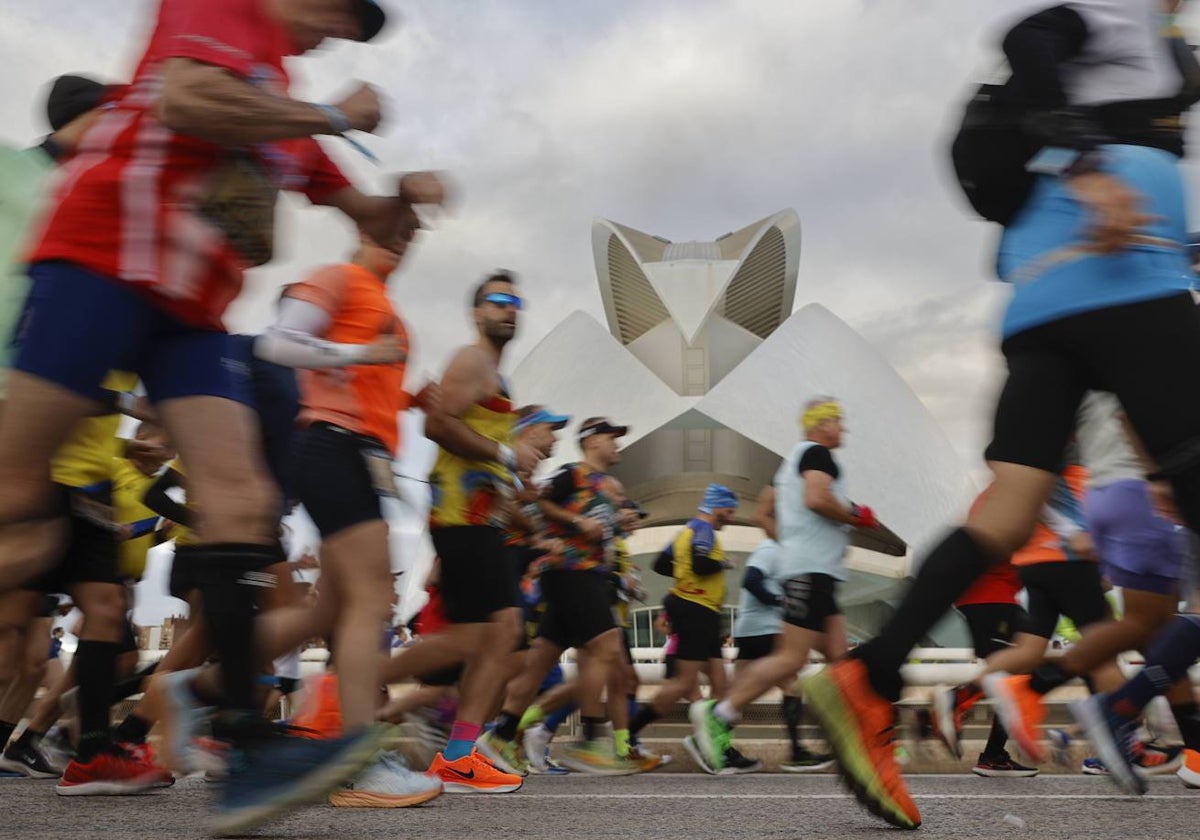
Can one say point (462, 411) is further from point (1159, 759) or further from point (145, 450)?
point (1159, 759)

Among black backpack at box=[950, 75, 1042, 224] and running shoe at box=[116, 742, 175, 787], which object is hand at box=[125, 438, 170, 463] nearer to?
running shoe at box=[116, 742, 175, 787]

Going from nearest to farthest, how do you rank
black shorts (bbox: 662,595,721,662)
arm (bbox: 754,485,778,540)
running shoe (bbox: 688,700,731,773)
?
running shoe (bbox: 688,700,731,773), black shorts (bbox: 662,595,721,662), arm (bbox: 754,485,778,540)

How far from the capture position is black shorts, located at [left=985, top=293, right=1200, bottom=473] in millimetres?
1930

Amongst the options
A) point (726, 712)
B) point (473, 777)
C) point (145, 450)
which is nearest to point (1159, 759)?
point (726, 712)

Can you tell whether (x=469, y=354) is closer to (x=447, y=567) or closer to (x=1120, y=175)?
(x=447, y=567)

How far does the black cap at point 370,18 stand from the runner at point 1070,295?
1014mm

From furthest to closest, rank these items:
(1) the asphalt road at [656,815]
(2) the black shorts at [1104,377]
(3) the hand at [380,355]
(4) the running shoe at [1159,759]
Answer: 1. (4) the running shoe at [1159,759]
2. (3) the hand at [380,355]
3. (1) the asphalt road at [656,815]
4. (2) the black shorts at [1104,377]

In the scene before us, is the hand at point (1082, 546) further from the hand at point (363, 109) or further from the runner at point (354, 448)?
the hand at point (363, 109)

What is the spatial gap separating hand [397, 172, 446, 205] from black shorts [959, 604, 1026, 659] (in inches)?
127

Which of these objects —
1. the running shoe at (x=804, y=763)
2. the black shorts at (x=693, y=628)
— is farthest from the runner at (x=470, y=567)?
the black shorts at (x=693, y=628)

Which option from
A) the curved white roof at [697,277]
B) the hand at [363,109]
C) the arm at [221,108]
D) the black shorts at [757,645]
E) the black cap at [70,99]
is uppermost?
the curved white roof at [697,277]

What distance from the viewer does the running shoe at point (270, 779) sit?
1847 mm

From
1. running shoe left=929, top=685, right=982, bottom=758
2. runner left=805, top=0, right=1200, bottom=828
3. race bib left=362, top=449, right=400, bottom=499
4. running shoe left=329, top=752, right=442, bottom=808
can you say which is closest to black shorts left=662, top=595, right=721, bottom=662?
running shoe left=929, top=685, right=982, bottom=758

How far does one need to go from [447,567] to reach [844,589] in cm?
3287
